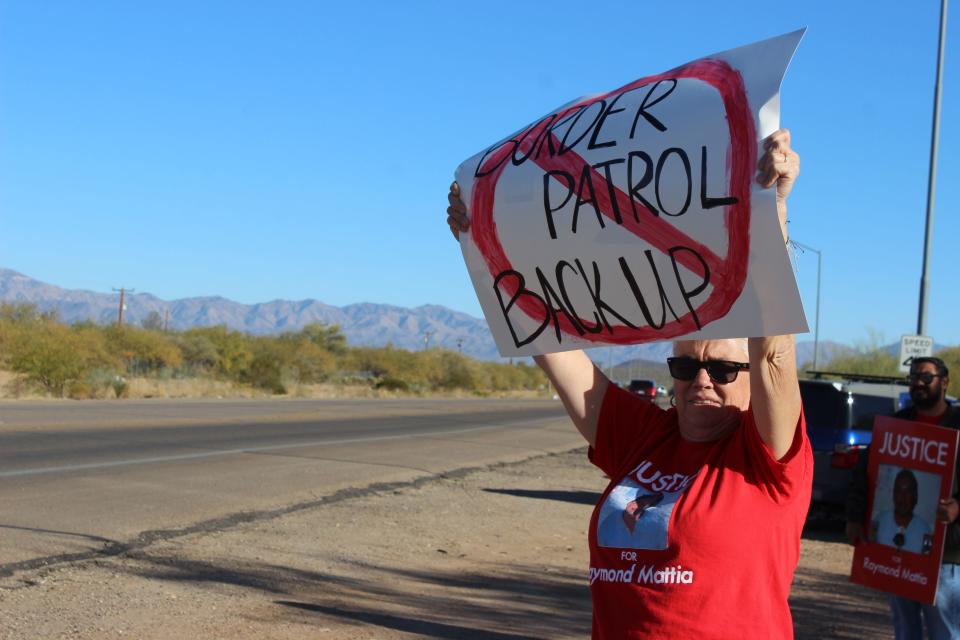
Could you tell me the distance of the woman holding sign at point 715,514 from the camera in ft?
9.37

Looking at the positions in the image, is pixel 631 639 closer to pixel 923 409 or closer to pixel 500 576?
pixel 923 409

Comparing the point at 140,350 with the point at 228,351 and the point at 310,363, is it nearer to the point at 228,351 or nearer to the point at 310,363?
the point at 228,351

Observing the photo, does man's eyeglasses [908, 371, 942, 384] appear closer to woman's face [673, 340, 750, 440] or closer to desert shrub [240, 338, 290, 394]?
woman's face [673, 340, 750, 440]

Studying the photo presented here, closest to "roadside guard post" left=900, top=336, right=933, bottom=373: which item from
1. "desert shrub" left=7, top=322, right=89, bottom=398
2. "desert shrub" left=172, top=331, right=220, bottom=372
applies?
"desert shrub" left=7, top=322, right=89, bottom=398

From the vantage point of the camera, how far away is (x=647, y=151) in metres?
2.83

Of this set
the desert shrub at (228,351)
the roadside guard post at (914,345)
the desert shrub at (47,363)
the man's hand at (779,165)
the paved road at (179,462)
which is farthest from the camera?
the desert shrub at (228,351)

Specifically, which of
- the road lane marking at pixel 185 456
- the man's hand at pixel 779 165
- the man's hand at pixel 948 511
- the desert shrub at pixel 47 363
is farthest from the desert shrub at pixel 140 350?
the man's hand at pixel 779 165

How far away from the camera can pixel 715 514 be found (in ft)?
9.51

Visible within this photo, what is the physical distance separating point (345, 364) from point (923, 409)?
83594 millimetres

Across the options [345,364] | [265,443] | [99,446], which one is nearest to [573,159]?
[99,446]

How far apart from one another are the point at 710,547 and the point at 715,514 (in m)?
0.09

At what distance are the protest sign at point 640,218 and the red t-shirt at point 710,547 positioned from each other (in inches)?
15.8

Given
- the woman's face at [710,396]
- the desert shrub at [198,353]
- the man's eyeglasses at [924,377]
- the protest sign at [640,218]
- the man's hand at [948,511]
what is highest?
the protest sign at [640,218]

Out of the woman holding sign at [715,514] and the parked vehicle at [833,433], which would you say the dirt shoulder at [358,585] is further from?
the woman holding sign at [715,514]
